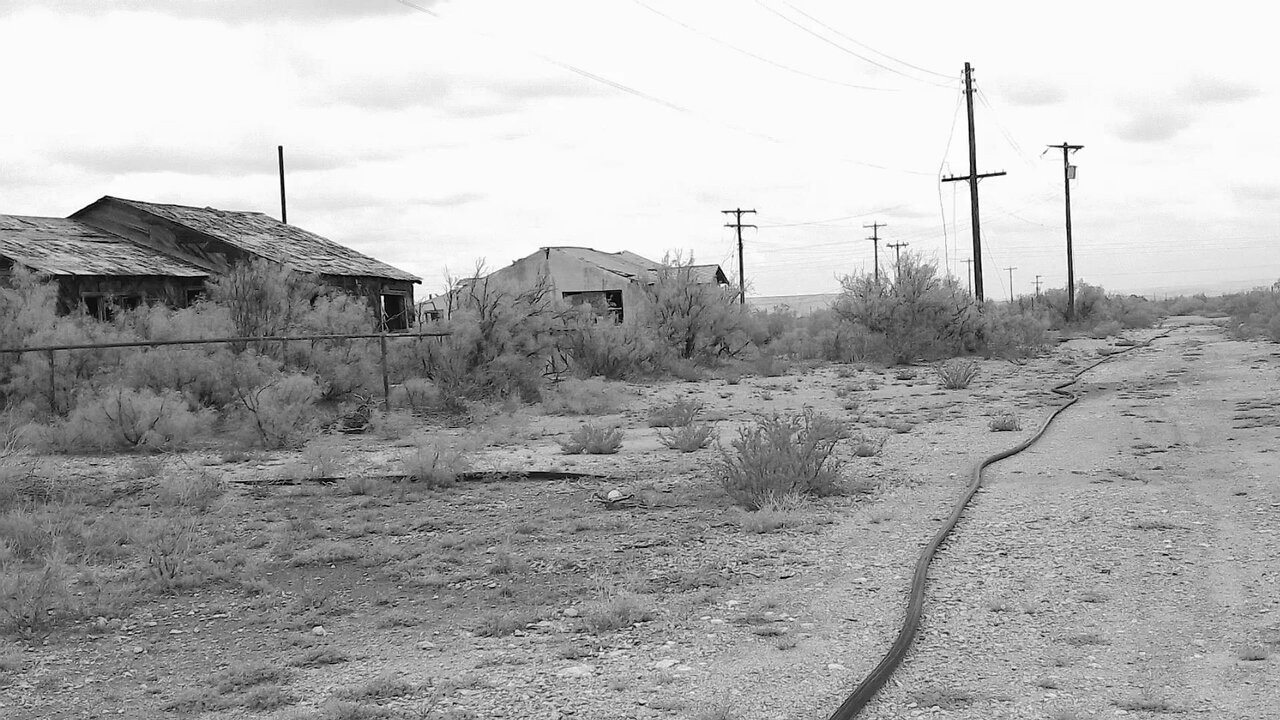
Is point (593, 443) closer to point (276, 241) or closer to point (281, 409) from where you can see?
point (281, 409)

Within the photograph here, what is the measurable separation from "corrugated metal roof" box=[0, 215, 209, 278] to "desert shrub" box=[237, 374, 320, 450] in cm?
1005

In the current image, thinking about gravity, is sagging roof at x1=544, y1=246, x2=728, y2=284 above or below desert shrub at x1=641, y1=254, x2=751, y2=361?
above

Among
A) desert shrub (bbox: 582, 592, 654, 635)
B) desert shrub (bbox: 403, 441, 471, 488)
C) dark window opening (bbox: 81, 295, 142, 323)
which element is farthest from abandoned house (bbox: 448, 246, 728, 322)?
desert shrub (bbox: 582, 592, 654, 635)

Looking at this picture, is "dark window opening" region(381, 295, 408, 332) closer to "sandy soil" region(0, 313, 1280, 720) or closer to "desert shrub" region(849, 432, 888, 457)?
"sandy soil" region(0, 313, 1280, 720)

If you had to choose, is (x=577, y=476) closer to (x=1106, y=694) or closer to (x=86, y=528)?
(x=86, y=528)

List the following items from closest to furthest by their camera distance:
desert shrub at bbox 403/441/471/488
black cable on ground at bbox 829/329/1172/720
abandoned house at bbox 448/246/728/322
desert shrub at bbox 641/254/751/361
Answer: black cable on ground at bbox 829/329/1172/720 < desert shrub at bbox 403/441/471/488 < desert shrub at bbox 641/254/751/361 < abandoned house at bbox 448/246/728/322

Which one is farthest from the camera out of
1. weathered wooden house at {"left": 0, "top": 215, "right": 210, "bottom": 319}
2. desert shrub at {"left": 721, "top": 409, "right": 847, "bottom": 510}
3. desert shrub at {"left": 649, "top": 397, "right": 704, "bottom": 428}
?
weathered wooden house at {"left": 0, "top": 215, "right": 210, "bottom": 319}

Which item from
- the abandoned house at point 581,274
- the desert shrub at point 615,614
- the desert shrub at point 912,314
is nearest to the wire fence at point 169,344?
the desert shrub at point 615,614

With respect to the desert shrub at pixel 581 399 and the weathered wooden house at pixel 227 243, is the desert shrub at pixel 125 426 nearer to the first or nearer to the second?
the desert shrub at pixel 581 399

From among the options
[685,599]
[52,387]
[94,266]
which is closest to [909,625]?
[685,599]

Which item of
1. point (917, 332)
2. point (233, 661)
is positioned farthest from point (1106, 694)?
point (917, 332)

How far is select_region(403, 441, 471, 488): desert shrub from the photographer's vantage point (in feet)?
45.6

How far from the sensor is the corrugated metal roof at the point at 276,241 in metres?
32.9

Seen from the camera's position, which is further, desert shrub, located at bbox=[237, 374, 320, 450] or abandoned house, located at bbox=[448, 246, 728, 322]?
abandoned house, located at bbox=[448, 246, 728, 322]
